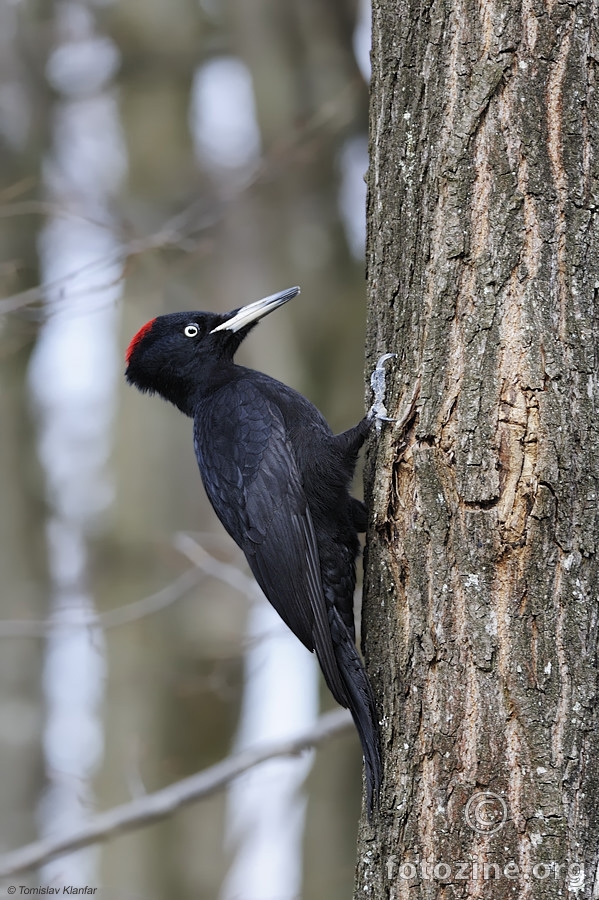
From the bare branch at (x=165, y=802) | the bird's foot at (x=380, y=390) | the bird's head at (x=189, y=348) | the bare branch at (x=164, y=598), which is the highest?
the bird's head at (x=189, y=348)

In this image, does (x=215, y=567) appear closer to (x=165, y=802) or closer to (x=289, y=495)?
(x=165, y=802)

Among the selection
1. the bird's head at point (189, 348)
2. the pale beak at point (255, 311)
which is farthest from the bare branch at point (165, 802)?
the pale beak at point (255, 311)

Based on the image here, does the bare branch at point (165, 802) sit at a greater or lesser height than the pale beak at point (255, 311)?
lesser

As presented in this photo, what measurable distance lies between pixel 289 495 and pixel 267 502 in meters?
0.08

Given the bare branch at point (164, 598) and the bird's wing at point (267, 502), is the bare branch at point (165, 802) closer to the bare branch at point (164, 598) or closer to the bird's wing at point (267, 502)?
the bare branch at point (164, 598)

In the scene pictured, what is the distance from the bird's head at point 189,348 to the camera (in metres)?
3.73

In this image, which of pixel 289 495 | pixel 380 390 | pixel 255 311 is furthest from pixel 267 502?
pixel 255 311

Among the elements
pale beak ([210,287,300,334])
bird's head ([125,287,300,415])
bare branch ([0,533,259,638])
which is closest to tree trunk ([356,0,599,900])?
pale beak ([210,287,300,334])

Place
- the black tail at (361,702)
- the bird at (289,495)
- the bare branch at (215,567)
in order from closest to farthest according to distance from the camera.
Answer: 1. the black tail at (361,702)
2. the bird at (289,495)
3. the bare branch at (215,567)

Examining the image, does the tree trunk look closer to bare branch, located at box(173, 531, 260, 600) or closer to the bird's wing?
the bird's wing

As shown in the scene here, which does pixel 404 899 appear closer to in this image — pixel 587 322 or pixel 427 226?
pixel 587 322

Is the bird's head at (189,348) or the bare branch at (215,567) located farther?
the bare branch at (215,567)

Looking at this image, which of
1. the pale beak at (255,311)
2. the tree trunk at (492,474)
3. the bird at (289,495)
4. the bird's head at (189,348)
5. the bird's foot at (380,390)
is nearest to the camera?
the tree trunk at (492,474)

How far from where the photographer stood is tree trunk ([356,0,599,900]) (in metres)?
1.91
